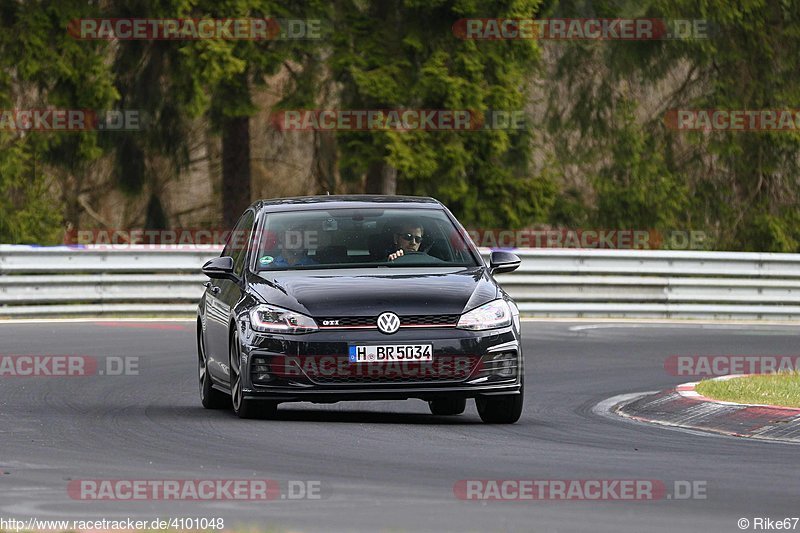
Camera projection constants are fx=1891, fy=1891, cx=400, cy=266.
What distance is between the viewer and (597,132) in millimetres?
43094

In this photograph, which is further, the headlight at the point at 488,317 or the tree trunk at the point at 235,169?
the tree trunk at the point at 235,169

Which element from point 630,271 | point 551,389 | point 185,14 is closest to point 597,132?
point 185,14

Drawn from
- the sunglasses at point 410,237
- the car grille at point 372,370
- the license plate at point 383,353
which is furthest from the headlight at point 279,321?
the sunglasses at point 410,237

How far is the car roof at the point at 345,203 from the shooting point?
1377cm

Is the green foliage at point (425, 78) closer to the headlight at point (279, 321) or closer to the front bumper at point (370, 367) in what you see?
the headlight at point (279, 321)

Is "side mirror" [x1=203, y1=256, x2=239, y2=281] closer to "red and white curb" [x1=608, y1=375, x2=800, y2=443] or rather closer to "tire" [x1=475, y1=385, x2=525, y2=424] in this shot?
"tire" [x1=475, y1=385, x2=525, y2=424]

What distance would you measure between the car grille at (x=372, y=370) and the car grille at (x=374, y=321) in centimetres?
21

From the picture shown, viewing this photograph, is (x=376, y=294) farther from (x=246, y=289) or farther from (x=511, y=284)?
(x=511, y=284)

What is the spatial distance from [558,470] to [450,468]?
58 cm

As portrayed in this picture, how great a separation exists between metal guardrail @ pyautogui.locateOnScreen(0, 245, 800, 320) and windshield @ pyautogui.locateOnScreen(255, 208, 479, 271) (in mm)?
11183

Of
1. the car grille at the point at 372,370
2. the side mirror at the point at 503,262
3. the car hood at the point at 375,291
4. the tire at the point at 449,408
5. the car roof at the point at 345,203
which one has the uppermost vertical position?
the car roof at the point at 345,203

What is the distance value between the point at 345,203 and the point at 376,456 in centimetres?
345

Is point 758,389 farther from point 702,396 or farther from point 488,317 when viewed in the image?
point 488,317

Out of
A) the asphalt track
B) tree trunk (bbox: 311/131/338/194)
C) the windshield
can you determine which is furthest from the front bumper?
tree trunk (bbox: 311/131/338/194)
